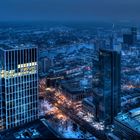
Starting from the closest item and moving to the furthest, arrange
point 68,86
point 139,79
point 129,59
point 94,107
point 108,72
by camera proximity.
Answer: point 108,72 → point 94,107 → point 68,86 → point 139,79 → point 129,59

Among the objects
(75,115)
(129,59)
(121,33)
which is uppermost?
(121,33)

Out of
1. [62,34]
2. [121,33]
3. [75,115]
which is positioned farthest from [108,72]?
[62,34]

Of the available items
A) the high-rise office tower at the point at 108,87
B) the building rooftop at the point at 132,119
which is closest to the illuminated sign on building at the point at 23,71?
the high-rise office tower at the point at 108,87

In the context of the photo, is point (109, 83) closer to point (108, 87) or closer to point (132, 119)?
point (108, 87)

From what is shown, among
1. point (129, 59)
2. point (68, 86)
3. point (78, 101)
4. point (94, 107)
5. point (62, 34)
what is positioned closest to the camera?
point (94, 107)

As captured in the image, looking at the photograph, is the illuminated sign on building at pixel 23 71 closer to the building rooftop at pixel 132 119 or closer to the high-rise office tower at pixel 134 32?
the building rooftop at pixel 132 119

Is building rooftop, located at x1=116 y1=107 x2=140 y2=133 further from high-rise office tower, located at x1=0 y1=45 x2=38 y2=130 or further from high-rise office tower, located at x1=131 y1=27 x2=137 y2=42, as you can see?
high-rise office tower, located at x1=131 y1=27 x2=137 y2=42

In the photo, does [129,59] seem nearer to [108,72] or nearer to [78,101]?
[78,101]
